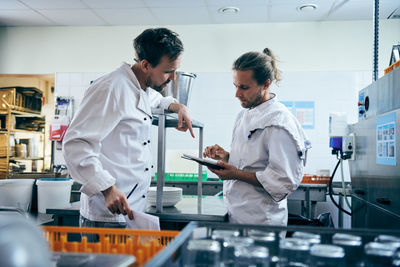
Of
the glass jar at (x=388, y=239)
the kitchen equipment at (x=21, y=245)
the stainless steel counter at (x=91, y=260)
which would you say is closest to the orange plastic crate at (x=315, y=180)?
the glass jar at (x=388, y=239)

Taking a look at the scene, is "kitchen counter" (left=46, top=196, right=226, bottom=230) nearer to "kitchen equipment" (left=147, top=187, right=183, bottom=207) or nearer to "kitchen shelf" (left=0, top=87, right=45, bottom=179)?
"kitchen equipment" (left=147, top=187, right=183, bottom=207)

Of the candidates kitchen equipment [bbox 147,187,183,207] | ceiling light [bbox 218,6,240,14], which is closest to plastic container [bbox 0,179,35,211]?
kitchen equipment [bbox 147,187,183,207]

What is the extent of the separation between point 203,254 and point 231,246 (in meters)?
0.06

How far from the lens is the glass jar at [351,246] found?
24.4 inches

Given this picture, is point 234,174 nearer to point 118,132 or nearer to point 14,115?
point 118,132

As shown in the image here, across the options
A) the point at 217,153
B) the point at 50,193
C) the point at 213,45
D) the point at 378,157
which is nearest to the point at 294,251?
the point at 217,153

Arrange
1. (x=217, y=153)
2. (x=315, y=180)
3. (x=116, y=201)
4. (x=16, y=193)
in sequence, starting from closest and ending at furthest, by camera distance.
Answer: (x=116, y=201), (x=217, y=153), (x=16, y=193), (x=315, y=180)

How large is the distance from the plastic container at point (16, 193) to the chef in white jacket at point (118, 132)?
42.2 inches

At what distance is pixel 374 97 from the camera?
2.15 m

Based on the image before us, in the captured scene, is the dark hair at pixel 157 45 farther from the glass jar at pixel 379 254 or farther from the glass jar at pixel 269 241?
the glass jar at pixel 379 254

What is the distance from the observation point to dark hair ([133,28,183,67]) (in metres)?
1.51

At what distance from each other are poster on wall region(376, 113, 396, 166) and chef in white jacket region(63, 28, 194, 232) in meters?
1.08

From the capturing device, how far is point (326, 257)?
0.62 metres

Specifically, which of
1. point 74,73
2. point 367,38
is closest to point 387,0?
point 367,38
